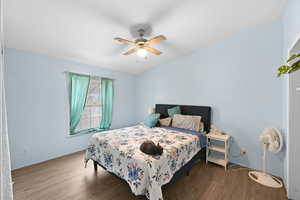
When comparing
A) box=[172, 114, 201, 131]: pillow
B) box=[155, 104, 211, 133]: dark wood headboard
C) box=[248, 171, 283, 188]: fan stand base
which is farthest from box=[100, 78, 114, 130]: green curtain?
box=[248, 171, 283, 188]: fan stand base

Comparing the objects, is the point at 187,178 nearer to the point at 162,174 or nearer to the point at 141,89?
the point at 162,174

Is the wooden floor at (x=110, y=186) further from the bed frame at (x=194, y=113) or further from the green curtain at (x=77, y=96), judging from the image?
the green curtain at (x=77, y=96)

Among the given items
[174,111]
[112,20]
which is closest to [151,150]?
[174,111]

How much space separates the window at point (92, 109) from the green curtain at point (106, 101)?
11 centimetres

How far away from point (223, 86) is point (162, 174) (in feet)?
7.70

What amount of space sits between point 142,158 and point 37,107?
2.63 metres

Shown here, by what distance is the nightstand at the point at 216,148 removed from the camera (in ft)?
8.36

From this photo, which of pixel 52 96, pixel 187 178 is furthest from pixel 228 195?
pixel 52 96

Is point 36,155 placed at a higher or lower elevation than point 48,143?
lower

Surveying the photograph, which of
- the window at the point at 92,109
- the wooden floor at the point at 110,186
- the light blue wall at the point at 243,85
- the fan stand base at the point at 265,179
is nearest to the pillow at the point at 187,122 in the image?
the light blue wall at the point at 243,85

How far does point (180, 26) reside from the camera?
229 centimetres

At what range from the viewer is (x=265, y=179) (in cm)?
215

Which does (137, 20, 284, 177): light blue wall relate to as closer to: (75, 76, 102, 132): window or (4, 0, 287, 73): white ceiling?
(4, 0, 287, 73): white ceiling

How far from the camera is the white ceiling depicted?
173 centimetres
